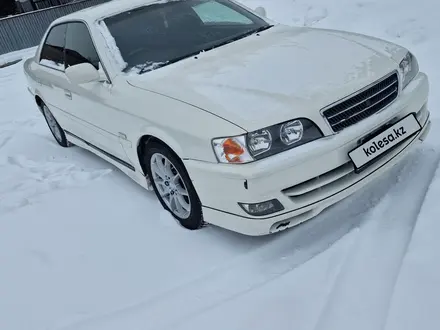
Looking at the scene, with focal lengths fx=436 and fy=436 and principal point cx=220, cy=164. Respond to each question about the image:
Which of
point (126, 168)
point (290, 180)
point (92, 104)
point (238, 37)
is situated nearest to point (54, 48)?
point (92, 104)

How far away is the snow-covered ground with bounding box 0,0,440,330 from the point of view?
2158 mm

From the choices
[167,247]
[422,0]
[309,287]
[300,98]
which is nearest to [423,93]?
[300,98]

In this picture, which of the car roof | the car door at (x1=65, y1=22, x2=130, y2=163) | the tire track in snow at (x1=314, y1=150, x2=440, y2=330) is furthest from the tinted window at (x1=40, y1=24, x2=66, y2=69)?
the tire track in snow at (x1=314, y1=150, x2=440, y2=330)

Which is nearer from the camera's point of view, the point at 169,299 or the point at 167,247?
the point at 169,299

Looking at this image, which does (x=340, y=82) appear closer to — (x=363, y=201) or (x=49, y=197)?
(x=363, y=201)

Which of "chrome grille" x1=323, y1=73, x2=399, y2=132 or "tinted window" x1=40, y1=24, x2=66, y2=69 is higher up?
"tinted window" x1=40, y1=24, x2=66, y2=69

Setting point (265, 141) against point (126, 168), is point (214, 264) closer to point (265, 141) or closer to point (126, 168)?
point (265, 141)

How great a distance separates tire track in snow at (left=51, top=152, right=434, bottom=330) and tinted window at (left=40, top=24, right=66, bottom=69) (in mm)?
2706

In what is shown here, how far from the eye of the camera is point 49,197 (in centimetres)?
379

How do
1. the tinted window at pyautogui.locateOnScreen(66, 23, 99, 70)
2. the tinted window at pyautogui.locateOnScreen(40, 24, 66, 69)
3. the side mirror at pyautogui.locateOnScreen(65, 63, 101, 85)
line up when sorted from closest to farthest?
the side mirror at pyautogui.locateOnScreen(65, 63, 101, 85), the tinted window at pyautogui.locateOnScreen(66, 23, 99, 70), the tinted window at pyautogui.locateOnScreen(40, 24, 66, 69)

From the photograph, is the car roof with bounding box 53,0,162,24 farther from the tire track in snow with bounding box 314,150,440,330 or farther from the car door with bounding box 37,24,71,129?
the tire track in snow with bounding box 314,150,440,330

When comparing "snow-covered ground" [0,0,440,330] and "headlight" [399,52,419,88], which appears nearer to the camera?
"snow-covered ground" [0,0,440,330]

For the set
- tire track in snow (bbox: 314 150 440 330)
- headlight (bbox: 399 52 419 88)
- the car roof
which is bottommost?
tire track in snow (bbox: 314 150 440 330)

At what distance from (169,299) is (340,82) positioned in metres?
1.59
